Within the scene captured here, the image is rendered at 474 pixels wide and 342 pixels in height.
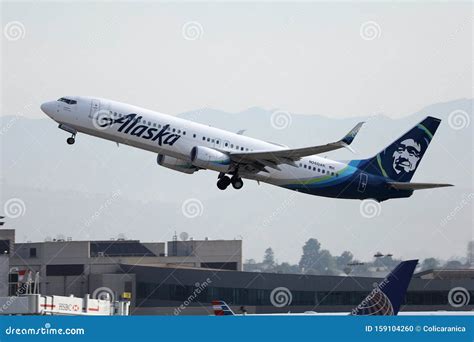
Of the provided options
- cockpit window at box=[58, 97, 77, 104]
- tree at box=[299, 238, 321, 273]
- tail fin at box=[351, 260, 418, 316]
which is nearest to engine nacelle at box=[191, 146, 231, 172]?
cockpit window at box=[58, 97, 77, 104]

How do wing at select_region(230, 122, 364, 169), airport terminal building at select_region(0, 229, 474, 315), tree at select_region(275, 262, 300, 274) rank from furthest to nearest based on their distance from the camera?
1. tree at select_region(275, 262, 300, 274)
2. airport terminal building at select_region(0, 229, 474, 315)
3. wing at select_region(230, 122, 364, 169)

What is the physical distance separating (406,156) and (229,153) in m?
18.3

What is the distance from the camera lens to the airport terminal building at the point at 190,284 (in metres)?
74.4

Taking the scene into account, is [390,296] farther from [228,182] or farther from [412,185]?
[412,185]

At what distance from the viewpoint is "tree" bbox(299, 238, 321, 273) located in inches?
2872

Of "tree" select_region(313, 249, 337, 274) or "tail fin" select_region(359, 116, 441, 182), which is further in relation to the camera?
"tail fin" select_region(359, 116, 441, 182)

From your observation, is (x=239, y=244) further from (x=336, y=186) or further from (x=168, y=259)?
(x=336, y=186)

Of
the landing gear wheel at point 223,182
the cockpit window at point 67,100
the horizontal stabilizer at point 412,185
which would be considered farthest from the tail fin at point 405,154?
the cockpit window at point 67,100

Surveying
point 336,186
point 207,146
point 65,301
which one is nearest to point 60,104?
point 207,146
